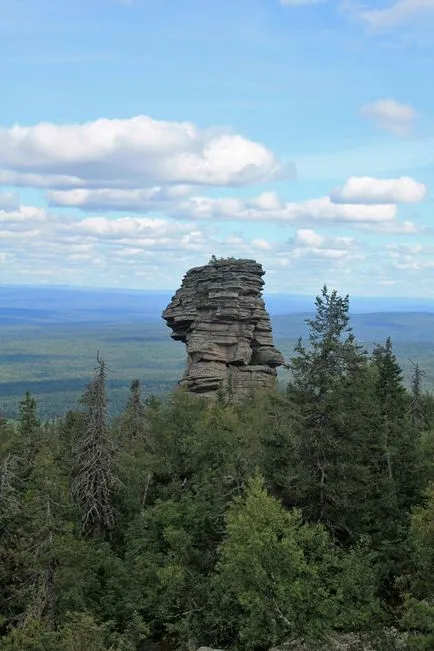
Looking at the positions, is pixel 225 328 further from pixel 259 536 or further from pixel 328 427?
pixel 259 536

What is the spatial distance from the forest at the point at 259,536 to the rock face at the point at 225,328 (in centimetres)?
2892

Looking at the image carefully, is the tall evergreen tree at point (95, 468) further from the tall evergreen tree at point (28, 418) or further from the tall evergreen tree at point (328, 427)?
the tall evergreen tree at point (328, 427)

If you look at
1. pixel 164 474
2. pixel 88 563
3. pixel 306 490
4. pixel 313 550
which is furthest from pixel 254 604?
pixel 164 474

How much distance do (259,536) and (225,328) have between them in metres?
46.4

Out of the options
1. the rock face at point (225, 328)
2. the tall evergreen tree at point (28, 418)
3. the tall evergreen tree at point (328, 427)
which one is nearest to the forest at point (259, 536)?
the tall evergreen tree at point (328, 427)

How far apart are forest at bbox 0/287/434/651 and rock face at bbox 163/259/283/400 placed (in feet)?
94.9

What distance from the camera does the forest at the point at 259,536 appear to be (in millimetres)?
23312

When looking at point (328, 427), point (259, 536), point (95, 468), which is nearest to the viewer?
point (259, 536)

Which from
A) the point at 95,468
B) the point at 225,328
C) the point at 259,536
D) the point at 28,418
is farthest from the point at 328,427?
the point at 225,328

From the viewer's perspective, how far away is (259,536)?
2297 centimetres

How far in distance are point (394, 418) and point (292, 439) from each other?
8.74 metres

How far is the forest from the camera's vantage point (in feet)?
76.5

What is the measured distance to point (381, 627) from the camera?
24.8 metres

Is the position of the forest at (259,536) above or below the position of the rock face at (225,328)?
below
